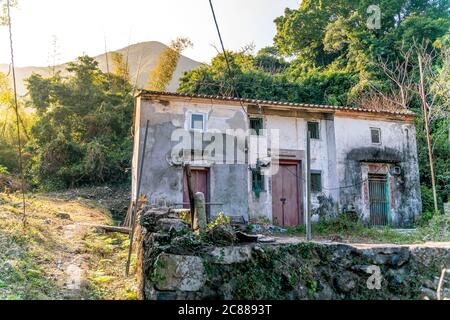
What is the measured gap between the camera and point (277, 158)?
12.9 meters

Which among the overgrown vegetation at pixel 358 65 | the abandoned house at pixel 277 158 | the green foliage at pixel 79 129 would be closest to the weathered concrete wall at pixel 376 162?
the abandoned house at pixel 277 158

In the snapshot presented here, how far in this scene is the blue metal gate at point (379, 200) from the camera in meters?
13.4

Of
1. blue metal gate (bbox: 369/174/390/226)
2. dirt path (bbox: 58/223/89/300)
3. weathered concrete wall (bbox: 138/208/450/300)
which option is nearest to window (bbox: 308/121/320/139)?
blue metal gate (bbox: 369/174/390/226)

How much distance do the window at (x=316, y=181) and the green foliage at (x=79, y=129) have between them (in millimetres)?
9600

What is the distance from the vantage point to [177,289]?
4426mm

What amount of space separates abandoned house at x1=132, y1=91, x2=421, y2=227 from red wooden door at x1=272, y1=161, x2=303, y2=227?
0.04 m

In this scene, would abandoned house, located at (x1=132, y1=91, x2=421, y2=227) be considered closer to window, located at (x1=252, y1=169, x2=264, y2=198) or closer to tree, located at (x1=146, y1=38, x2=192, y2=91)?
window, located at (x1=252, y1=169, x2=264, y2=198)

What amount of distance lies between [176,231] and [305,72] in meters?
20.2

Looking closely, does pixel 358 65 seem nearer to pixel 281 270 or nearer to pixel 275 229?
pixel 275 229

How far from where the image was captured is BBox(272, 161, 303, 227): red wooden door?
42.3ft

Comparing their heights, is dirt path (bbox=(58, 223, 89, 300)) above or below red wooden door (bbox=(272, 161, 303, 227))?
below

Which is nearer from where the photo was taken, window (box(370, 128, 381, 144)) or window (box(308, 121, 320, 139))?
window (box(308, 121, 320, 139))

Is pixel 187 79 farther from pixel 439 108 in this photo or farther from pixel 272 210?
pixel 439 108

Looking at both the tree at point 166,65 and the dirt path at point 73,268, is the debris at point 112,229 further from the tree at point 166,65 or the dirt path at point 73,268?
the tree at point 166,65
